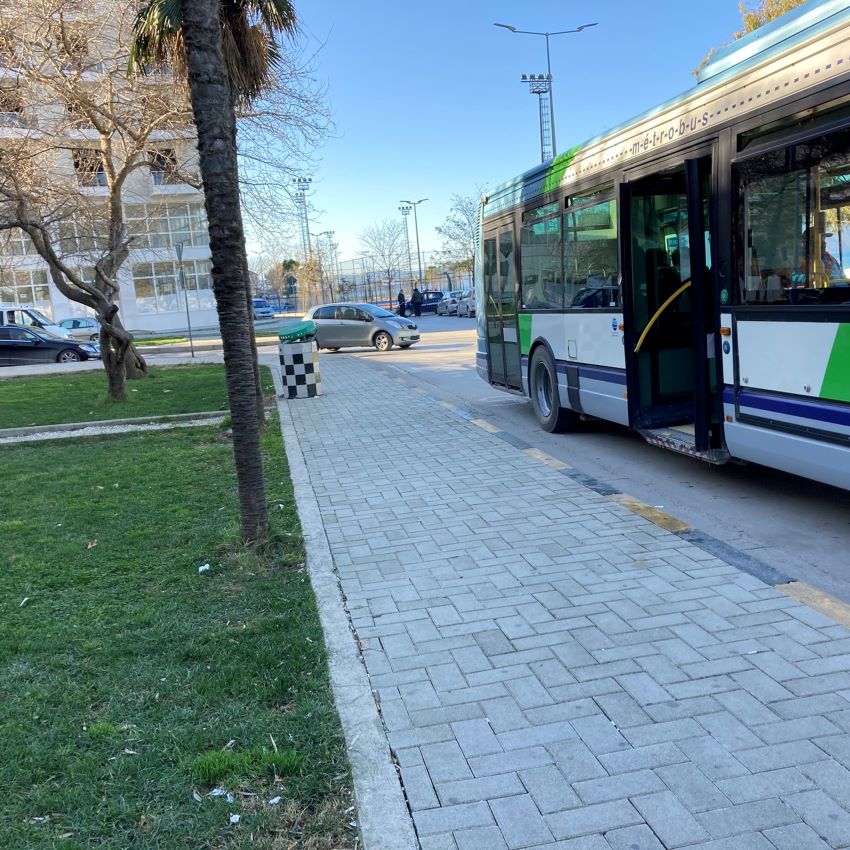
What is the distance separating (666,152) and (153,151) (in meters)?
12.4

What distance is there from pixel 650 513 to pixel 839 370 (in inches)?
71.4

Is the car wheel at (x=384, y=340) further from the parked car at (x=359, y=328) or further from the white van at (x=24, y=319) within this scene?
the white van at (x=24, y=319)

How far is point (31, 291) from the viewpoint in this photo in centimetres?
4884

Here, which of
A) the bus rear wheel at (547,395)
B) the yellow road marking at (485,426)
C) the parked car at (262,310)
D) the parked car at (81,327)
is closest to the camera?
the bus rear wheel at (547,395)

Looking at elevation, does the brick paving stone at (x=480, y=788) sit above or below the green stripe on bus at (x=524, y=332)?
below

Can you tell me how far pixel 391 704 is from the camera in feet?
11.8

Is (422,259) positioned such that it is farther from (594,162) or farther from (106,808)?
(106,808)

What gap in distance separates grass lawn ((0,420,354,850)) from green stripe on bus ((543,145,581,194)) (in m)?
5.01

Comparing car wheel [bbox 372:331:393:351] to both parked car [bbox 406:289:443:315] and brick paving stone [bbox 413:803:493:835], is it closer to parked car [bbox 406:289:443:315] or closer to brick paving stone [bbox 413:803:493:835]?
brick paving stone [bbox 413:803:493:835]

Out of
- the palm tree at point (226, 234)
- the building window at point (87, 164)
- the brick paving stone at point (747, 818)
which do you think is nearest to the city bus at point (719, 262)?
the brick paving stone at point (747, 818)

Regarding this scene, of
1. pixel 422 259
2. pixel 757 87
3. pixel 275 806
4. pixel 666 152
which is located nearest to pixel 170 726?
pixel 275 806

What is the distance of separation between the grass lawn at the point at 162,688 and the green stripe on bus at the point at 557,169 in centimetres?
501

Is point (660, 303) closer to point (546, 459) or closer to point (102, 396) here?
point (546, 459)

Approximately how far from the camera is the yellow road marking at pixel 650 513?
5.90 meters
